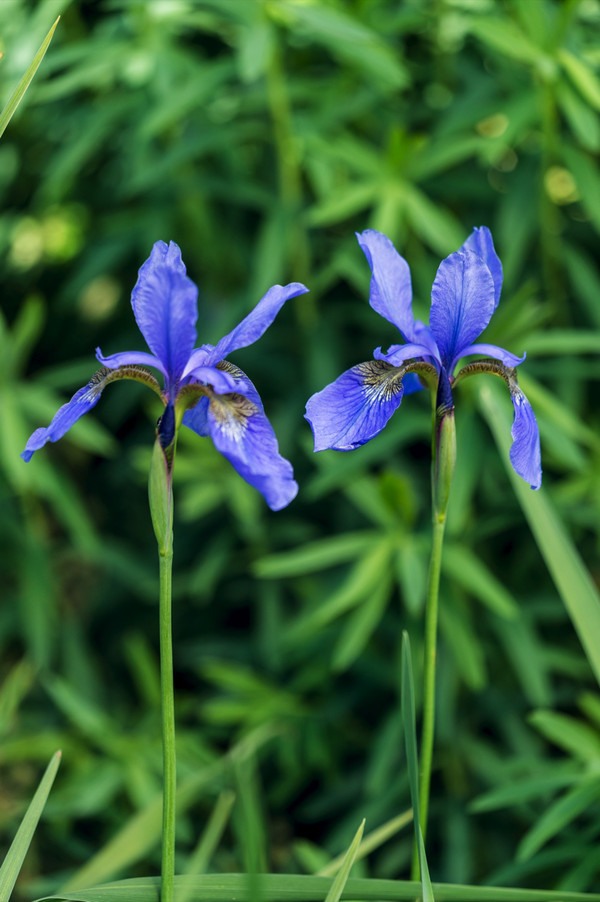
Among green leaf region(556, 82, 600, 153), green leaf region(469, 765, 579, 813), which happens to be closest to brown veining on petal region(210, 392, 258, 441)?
green leaf region(469, 765, 579, 813)

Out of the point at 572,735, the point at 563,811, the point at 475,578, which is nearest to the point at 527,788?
the point at 563,811

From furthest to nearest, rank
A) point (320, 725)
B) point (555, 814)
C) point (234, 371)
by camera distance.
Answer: point (320, 725)
point (555, 814)
point (234, 371)

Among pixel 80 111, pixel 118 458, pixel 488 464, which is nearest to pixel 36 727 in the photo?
pixel 118 458

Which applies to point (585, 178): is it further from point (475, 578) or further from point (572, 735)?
point (572, 735)

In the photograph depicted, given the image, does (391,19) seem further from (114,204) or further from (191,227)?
(114,204)

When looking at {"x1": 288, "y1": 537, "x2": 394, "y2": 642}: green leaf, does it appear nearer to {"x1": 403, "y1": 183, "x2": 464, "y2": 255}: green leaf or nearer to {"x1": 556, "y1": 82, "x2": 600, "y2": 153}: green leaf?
{"x1": 403, "y1": 183, "x2": 464, "y2": 255}: green leaf

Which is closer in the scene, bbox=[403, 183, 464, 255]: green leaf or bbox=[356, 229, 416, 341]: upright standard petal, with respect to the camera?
bbox=[356, 229, 416, 341]: upright standard petal

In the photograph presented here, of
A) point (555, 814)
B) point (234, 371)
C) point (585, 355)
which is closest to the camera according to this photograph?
point (234, 371)
